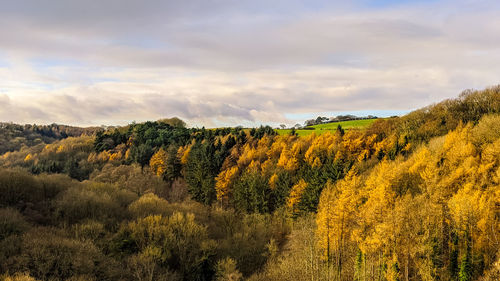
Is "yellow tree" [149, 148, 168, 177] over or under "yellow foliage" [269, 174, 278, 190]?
over

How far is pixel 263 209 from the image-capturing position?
85.9 meters

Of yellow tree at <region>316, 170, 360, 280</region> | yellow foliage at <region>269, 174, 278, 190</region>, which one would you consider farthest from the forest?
yellow foliage at <region>269, 174, 278, 190</region>

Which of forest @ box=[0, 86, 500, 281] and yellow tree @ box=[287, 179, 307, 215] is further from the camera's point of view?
yellow tree @ box=[287, 179, 307, 215]

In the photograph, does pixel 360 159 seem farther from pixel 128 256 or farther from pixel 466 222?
pixel 128 256

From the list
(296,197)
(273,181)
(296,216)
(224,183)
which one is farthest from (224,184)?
(296,216)

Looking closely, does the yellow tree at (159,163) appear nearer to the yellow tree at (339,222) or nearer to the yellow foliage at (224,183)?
the yellow foliage at (224,183)

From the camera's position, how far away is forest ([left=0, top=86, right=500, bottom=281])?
46.1 m

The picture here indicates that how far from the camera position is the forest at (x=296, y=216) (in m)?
46.1

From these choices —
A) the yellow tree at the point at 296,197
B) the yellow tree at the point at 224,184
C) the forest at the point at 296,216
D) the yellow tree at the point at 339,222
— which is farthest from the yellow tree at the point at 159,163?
the yellow tree at the point at 339,222

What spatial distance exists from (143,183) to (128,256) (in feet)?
214

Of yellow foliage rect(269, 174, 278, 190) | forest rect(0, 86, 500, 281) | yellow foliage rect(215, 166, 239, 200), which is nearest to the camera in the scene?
forest rect(0, 86, 500, 281)

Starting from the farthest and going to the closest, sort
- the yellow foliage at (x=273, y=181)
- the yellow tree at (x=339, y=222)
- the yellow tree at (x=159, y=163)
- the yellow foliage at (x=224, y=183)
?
the yellow tree at (x=159, y=163) < the yellow foliage at (x=224, y=183) < the yellow foliage at (x=273, y=181) < the yellow tree at (x=339, y=222)

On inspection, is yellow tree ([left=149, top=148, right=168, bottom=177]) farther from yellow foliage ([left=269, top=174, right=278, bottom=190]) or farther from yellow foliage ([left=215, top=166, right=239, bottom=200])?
yellow foliage ([left=269, top=174, right=278, bottom=190])

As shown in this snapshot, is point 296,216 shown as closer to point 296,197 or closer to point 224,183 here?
point 296,197
